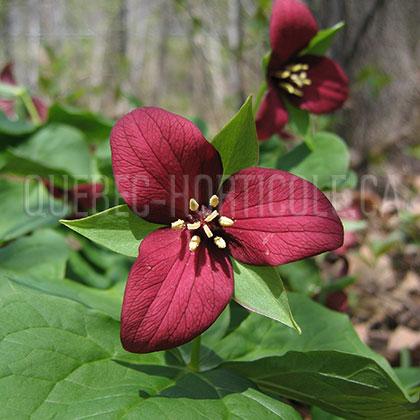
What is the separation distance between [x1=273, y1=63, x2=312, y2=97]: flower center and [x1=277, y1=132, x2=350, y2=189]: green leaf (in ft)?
0.69

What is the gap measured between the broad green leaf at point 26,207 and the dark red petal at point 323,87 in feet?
3.12

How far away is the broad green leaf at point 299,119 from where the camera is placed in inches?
51.9

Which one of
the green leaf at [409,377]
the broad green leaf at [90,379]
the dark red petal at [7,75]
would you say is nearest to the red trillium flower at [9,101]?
the dark red petal at [7,75]

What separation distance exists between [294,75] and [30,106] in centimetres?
166

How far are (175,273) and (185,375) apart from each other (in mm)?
271

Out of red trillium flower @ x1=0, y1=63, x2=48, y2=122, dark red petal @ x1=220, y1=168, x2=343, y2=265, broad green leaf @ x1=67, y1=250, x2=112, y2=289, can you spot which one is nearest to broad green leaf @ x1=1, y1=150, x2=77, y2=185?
broad green leaf @ x1=67, y1=250, x2=112, y2=289

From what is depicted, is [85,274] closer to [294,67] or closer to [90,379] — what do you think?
[90,379]

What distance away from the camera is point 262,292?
81cm

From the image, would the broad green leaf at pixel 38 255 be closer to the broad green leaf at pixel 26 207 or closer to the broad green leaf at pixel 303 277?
the broad green leaf at pixel 26 207

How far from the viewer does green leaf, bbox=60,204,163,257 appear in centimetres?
81

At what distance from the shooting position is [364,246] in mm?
2910

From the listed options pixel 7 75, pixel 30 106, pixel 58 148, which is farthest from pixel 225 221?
pixel 7 75

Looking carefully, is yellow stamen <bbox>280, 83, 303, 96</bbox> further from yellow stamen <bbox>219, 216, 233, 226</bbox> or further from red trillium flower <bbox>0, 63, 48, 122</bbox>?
red trillium flower <bbox>0, 63, 48, 122</bbox>

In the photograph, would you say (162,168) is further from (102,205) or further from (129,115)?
(102,205)
